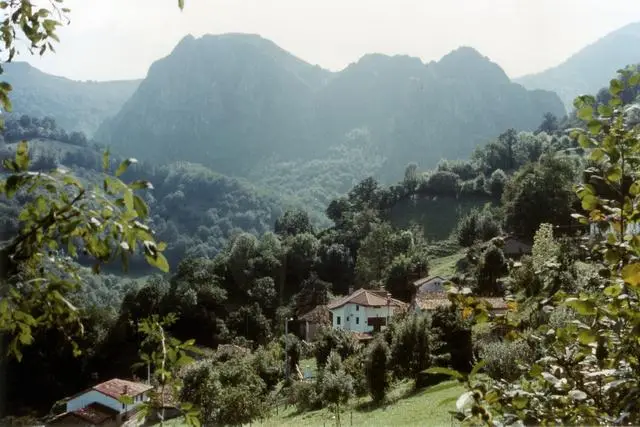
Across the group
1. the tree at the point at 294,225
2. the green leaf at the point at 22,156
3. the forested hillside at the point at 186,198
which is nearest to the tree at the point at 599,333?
the green leaf at the point at 22,156

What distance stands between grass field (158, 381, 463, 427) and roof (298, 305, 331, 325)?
20510 mm

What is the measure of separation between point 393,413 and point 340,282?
43097mm

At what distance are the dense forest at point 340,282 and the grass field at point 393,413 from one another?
681mm

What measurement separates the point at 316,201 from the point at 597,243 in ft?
559

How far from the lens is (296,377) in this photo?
35.8 meters

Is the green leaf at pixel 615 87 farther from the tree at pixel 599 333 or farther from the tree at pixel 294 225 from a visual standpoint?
the tree at pixel 294 225

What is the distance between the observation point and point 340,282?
65000mm

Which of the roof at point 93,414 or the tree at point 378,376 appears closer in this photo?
the tree at point 378,376

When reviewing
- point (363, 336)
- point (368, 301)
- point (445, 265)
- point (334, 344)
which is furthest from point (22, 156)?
point (445, 265)

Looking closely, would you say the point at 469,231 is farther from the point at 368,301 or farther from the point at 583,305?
the point at 583,305

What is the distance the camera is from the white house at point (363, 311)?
4725 centimetres

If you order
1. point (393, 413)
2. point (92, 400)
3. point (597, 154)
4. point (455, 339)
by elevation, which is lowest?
point (92, 400)

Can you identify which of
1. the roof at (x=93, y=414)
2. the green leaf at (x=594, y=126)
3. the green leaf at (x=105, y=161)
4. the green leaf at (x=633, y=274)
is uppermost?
the green leaf at (x=594, y=126)

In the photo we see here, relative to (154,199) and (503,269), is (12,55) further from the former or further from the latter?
(154,199)
